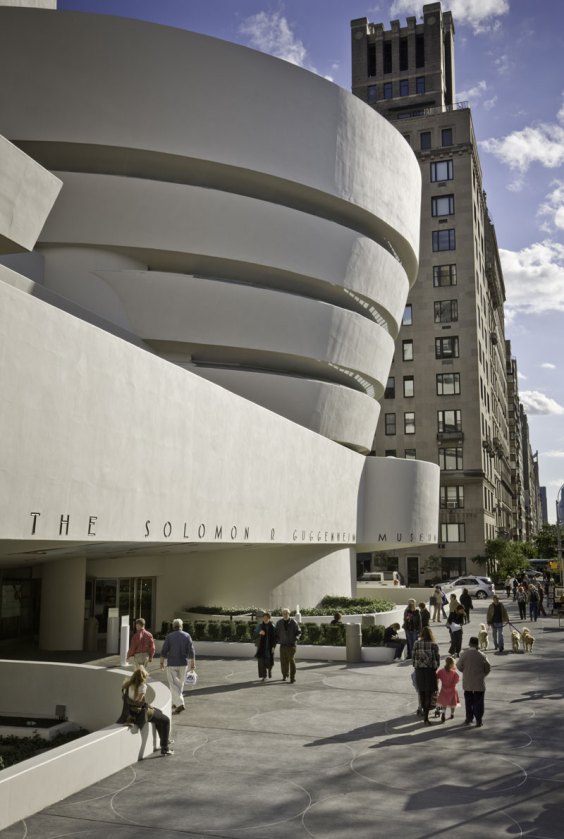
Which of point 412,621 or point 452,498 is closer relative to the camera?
point 412,621

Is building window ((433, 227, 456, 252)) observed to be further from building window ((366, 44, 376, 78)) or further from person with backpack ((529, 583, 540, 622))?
person with backpack ((529, 583, 540, 622))

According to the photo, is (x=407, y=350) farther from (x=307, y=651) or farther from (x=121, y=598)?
(x=307, y=651)

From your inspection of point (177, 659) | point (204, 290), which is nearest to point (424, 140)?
point (204, 290)

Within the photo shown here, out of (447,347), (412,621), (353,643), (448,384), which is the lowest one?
(353,643)

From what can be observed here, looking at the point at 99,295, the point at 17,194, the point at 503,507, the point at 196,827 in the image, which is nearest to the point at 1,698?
the point at 196,827

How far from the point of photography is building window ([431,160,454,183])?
2820 inches

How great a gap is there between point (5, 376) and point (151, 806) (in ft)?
20.3

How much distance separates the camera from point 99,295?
82.5 feet

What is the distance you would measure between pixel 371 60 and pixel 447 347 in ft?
129

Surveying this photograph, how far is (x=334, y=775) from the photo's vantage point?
9.95 metres

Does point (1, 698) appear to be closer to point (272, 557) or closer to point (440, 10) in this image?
point (272, 557)

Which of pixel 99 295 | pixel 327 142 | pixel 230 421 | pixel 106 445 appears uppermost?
pixel 327 142

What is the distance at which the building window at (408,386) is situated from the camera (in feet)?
231

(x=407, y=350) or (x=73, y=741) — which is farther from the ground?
(x=407, y=350)
